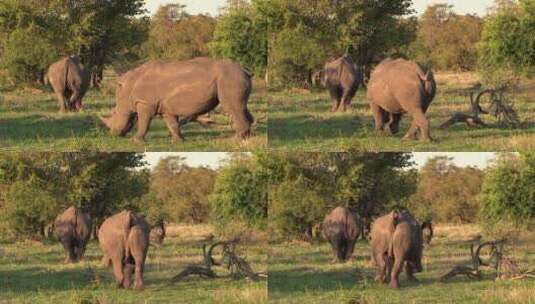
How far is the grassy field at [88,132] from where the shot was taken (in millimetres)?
26844

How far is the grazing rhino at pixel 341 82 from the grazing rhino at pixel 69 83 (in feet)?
24.3

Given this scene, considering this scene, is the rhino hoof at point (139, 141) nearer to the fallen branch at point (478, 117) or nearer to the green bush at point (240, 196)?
the green bush at point (240, 196)

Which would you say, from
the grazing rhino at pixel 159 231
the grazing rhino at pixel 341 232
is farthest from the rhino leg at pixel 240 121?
the grazing rhino at pixel 341 232

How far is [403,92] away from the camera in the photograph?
28344 millimetres

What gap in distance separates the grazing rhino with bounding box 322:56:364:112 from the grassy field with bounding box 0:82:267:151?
2183 mm

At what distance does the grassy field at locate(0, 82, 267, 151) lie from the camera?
1057 inches

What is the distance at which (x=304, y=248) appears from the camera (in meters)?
33.4

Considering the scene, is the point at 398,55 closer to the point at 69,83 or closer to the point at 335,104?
the point at 335,104

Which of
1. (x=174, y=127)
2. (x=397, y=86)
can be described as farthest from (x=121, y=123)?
(x=397, y=86)

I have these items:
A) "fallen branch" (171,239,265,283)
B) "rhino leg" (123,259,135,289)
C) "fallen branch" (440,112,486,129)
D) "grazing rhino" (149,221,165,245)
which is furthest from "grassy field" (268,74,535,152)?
"rhino leg" (123,259,135,289)

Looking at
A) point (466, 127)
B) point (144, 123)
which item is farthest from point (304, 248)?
point (144, 123)

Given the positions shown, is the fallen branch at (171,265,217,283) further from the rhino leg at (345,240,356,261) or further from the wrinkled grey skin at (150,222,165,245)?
the rhino leg at (345,240,356,261)

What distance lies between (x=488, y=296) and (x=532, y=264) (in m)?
8.72

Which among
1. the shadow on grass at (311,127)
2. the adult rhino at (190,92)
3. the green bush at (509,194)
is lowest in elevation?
the green bush at (509,194)
